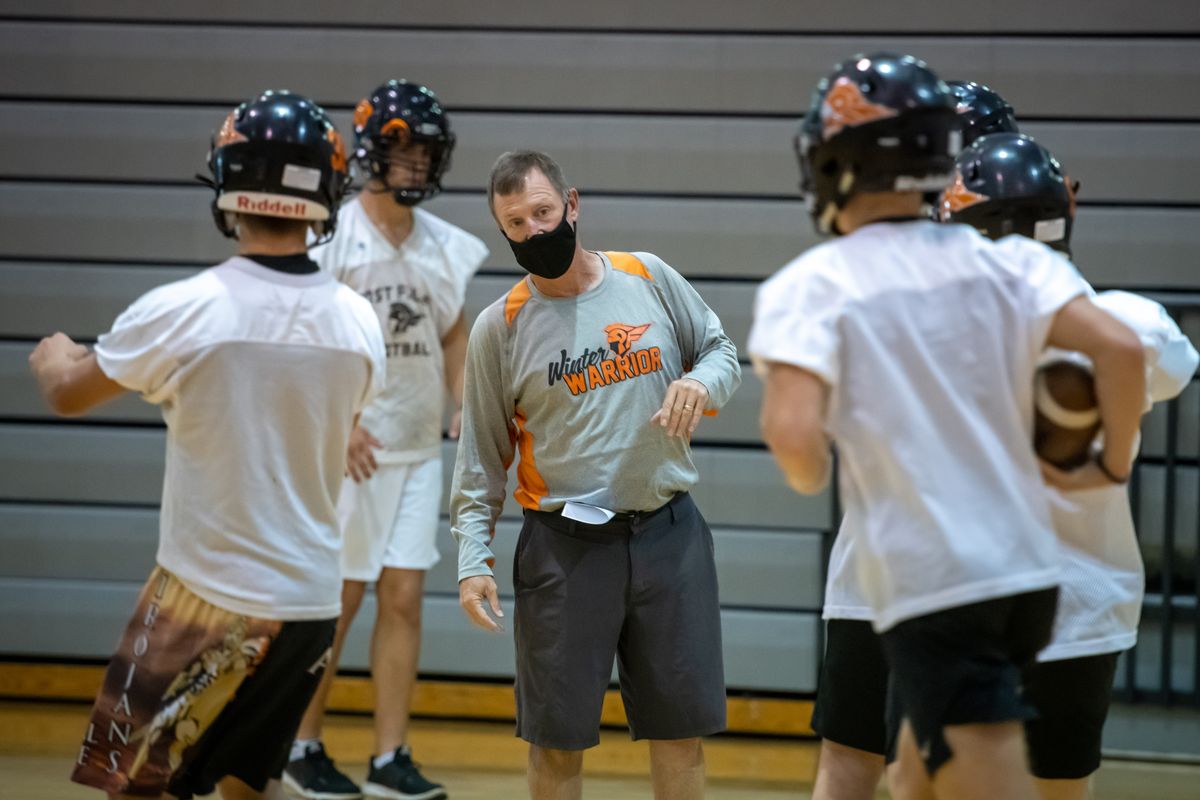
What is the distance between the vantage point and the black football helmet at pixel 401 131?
433 cm

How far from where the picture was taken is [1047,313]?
203 cm

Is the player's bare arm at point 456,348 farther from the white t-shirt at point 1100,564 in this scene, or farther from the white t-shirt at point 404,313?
the white t-shirt at point 1100,564

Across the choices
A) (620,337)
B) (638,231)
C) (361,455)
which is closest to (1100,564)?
(620,337)

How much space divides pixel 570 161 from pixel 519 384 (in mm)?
2368

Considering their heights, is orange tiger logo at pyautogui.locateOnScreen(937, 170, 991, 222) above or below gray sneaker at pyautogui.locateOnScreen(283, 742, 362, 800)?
above

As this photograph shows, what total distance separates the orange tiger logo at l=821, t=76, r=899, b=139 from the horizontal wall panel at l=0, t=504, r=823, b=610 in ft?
10.5

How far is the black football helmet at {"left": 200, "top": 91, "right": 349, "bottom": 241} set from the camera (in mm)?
2676

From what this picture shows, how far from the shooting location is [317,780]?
13.9 ft

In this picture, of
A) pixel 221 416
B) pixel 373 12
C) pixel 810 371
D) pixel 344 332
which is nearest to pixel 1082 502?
pixel 810 371

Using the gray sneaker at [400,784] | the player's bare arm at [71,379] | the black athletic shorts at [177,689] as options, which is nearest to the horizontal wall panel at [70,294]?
the gray sneaker at [400,784]

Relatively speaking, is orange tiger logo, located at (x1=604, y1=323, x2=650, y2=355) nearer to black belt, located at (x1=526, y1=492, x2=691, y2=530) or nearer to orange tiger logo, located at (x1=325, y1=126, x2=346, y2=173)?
black belt, located at (x1=526, y1=492, x2=691, y2=530)

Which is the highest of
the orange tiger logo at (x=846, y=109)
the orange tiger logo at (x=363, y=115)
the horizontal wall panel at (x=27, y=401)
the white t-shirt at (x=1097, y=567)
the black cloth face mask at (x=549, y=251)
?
the orange tiger logo at (x=846, y=109)

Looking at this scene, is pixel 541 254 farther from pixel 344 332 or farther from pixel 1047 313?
pixel 1047 313

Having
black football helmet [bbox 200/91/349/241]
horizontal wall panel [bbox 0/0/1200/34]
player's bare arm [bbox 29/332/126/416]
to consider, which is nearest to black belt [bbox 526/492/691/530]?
black football helmet [bbox 200/91/349/241]
